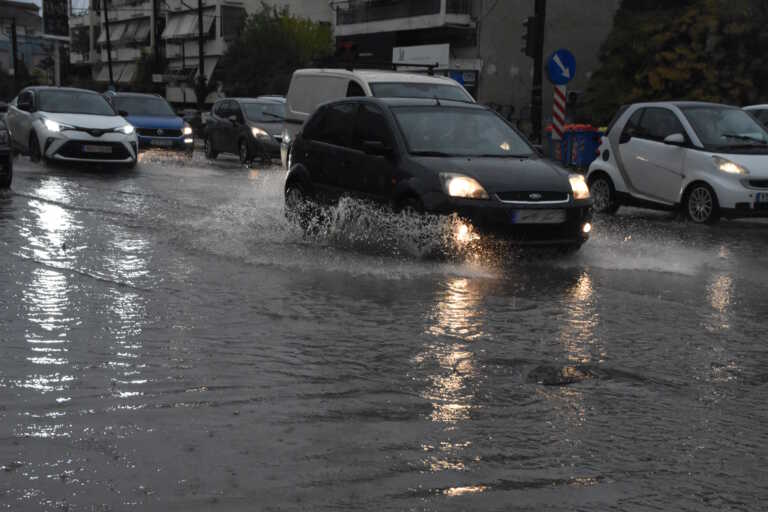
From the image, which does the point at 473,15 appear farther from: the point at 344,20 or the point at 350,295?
the point at 350,295

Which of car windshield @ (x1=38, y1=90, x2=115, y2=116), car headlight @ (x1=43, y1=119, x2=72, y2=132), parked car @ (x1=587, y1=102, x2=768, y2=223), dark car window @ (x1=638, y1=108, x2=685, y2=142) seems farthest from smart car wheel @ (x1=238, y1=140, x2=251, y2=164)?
dark car window @ (x1=638, y1=108, x2=685, y2=142)

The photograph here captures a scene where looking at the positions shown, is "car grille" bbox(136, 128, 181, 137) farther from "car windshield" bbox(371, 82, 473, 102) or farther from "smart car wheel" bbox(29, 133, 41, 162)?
"car windshield" bbox(371, 82, 473, 102)

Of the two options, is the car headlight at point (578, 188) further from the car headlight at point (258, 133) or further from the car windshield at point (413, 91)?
the car headlight at point (258, 133)

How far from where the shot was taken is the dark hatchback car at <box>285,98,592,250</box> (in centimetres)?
947

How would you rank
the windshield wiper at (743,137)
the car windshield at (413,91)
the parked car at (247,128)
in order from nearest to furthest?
1. the windshield wiper at (743,137)
2. the car windshield at (413,91)
3. the parked car at (247,128)

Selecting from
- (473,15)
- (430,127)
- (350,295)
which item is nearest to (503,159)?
(430,127)

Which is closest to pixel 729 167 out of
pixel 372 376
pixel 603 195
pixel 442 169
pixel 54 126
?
pixel 603 195

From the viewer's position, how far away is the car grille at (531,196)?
9461 mm

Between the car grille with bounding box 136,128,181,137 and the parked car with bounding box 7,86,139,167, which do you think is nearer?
the parked car with bounding box 7,86,139,167

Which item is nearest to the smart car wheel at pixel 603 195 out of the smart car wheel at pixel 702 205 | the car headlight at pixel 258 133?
the smart car wheel at pixel 702 205

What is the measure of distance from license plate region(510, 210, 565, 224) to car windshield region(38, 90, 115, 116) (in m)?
13.8

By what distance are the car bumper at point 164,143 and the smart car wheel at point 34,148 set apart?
18.3 ft

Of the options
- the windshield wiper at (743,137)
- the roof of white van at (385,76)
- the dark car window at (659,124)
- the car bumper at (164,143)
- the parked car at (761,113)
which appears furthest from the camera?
the car bumper at (164,143)

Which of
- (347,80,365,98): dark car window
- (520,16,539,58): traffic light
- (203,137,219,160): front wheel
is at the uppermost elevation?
(520,16,539,58): traffic light
